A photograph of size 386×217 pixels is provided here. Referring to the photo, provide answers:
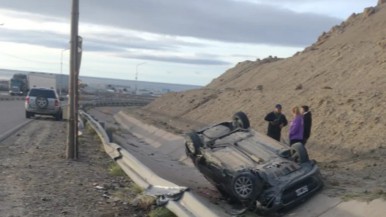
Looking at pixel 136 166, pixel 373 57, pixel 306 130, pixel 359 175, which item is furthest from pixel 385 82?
pixel 136 166

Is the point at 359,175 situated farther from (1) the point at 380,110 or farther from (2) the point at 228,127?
(1) the point at 380,110

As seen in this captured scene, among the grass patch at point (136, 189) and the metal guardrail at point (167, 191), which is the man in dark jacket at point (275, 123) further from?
the grass patch at point (136, 189)

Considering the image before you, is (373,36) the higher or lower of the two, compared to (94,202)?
higher

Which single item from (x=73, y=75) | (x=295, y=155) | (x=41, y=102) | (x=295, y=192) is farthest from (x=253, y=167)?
(x=41, y=102)

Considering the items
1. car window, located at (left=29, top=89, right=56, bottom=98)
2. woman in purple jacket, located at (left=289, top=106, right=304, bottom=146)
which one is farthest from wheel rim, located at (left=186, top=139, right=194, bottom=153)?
car window, located at (left=29, top=89, right=56, bottom=98)

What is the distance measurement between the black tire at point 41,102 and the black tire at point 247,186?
2278 cm

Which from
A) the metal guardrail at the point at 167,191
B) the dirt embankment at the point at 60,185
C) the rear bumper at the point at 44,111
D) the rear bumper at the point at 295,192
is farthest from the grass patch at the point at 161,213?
the rear bumper at the point at 44,111

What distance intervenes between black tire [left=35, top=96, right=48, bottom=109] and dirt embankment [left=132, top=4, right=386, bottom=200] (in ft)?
20.8

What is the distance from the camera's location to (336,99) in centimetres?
1898

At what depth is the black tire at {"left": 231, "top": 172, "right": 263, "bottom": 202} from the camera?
26.8ft

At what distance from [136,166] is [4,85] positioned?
302 feet

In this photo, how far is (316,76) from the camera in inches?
1072

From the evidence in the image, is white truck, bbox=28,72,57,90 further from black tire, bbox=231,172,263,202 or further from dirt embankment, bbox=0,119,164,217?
black tire, bbox=231,172,263,202

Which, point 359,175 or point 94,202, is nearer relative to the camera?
point 94,202
